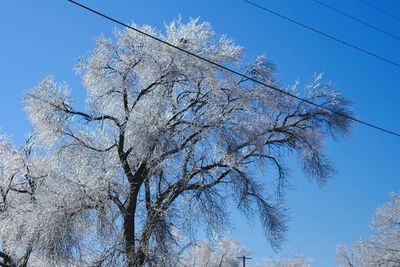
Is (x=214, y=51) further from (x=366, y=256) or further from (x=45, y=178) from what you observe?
(x=366, y=256)

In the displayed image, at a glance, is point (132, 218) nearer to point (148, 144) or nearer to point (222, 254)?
point (148, 144)

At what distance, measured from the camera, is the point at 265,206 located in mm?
19000

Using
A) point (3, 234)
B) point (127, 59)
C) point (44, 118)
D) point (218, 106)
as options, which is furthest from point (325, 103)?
point (3, 234)

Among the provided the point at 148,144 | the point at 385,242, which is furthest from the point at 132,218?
the point at 385,242

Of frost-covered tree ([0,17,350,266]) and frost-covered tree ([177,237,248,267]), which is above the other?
frost-covered tree ([177,237,248,267])

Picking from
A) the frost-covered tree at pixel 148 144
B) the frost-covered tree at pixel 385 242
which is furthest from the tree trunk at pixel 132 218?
the frost-covered tree at pixel 385 242

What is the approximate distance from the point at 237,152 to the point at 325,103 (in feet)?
13.1

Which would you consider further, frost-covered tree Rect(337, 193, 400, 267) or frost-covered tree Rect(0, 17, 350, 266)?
frost-covered tree Rect(337, 193, 400, 267)

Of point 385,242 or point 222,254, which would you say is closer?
point 385,242

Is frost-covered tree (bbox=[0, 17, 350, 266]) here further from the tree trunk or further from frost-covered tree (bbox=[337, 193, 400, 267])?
frost-covered tree (bbox=[337, 193, 400, 267])

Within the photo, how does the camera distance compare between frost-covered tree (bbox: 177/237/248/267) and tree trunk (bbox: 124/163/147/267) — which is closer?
tree trunk (bbox: 124/163/147/267)

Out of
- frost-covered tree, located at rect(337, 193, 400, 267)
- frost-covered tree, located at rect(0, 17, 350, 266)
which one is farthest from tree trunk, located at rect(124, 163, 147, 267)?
frost-covered tree, located at rect(337, 193, 400, 267)

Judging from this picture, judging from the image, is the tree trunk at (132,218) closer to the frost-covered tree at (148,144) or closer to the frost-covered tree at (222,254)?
the frost-covered tree at (148,144)

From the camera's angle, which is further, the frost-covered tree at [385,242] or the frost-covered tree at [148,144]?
the frost-covered tree at [385,242]
